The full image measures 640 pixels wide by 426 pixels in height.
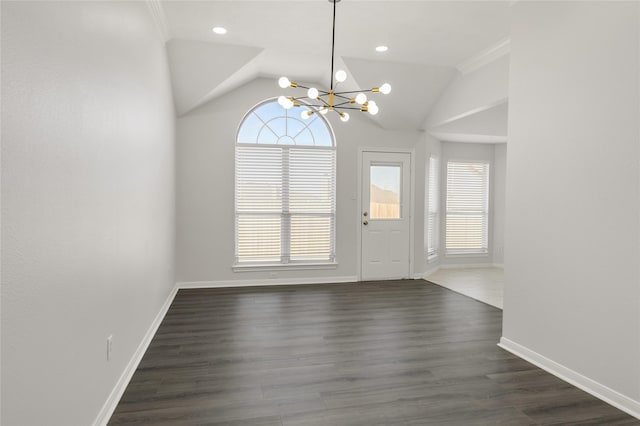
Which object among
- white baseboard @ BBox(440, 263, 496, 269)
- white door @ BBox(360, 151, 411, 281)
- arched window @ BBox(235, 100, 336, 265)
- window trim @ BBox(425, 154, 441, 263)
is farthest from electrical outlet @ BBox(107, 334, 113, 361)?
white baseboard @ BBox(440, 263, 496, 269)

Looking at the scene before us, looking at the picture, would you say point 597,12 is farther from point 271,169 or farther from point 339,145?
point 271,169

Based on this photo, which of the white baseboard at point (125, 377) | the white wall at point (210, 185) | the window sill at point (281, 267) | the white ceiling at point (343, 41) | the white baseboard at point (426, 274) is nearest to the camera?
the white baseboard at point (125, 377)

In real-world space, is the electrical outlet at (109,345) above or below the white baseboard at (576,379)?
above

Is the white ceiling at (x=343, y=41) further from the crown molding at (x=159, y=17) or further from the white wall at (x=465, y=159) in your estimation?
the white wall at (x=465, y=159)

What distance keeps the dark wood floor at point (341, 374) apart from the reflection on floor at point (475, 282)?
0.74 metres

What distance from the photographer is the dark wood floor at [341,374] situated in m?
2.24

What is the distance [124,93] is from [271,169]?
3.40m

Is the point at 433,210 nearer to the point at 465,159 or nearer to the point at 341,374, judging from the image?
the point at 465,159

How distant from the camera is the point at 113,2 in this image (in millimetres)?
2264

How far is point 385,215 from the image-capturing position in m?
6.33

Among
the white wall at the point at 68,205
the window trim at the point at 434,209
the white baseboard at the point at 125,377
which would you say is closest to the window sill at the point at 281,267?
the white baseboard at the point at 125,377

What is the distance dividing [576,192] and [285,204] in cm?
406

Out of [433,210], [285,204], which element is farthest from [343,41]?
[433,210]

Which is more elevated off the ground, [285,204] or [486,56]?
[486,56]
